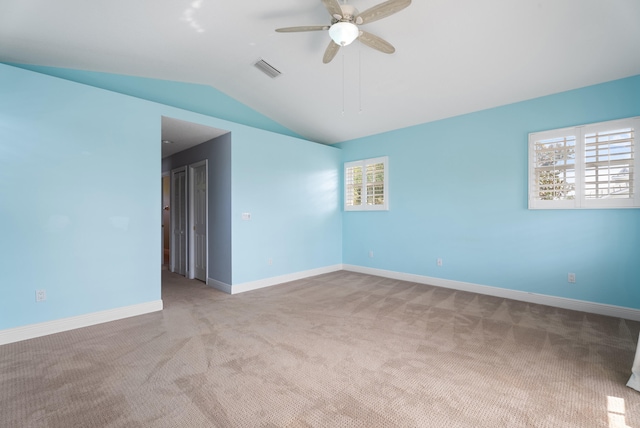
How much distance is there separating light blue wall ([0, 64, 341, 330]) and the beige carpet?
1.44 ft

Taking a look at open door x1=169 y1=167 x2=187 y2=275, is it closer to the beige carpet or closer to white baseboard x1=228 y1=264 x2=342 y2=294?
white baseboard x1=228 y1=264 x2=342 y2=294

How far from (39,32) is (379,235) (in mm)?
5388

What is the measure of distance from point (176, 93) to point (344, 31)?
3.25 m

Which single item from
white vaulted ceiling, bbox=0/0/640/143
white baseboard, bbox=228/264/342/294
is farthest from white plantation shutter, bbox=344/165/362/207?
white vaulted ceiling, bbox=0/0/640/143

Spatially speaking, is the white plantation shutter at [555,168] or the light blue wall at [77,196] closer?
the light blue wall at [77,196]

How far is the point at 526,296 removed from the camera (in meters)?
3.98

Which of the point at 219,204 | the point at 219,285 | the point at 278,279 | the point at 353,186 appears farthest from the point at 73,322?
the point at 353,186

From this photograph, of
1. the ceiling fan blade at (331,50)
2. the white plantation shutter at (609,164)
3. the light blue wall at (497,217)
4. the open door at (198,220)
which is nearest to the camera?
the ceiling fan blade at (331,50)

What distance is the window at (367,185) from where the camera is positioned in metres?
5.55

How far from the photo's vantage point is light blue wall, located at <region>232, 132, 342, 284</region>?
462 centimetres

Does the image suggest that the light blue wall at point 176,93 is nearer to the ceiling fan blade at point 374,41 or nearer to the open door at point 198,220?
the open door at point 198,220

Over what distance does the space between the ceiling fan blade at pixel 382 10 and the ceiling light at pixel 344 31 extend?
0.07m

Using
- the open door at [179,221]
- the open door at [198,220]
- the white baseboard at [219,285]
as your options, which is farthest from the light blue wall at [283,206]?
the open door at [179,221]

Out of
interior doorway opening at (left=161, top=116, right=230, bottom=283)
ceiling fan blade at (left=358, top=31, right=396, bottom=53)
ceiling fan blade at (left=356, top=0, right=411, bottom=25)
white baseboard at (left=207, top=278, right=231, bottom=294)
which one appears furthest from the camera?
interior doorway opening at (left=161, top=116, right=230, bottom=283)
